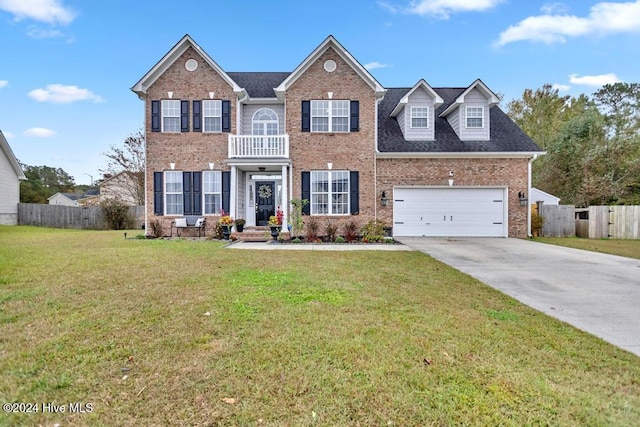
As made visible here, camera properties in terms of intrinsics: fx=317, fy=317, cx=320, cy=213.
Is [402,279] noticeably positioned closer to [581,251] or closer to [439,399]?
[439,399]

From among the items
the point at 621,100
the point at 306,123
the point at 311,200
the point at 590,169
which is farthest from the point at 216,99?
the point at 621,100

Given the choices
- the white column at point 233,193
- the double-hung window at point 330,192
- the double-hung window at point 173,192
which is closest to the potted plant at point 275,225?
the double-hung window at point 330,192

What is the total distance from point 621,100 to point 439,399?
39.6m

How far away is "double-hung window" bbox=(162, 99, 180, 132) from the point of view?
597 inches

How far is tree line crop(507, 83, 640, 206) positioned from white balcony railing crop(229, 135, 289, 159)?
2154 cm

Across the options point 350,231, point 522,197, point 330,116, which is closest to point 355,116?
point 330,116

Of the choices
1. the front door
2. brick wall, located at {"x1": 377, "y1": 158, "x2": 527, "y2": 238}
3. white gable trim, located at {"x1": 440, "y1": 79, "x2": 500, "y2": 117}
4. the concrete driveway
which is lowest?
the concrete driveway

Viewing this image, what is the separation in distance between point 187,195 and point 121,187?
1726 centimetres

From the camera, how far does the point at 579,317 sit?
4723mm

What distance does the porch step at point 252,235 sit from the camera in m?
14.4

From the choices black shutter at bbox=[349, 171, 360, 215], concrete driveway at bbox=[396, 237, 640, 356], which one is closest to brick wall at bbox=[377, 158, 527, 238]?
black shutter at bbox=[349, 171, 360, 215]

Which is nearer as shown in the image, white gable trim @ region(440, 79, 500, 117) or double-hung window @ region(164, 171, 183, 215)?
double-hung window @ region(164, 171, 183, 215)

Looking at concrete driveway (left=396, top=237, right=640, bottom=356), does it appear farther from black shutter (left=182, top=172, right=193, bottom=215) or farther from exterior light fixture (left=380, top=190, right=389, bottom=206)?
black shutter (left=182, top=172, right=193, bottom=215)

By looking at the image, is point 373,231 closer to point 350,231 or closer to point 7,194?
point 350,231
